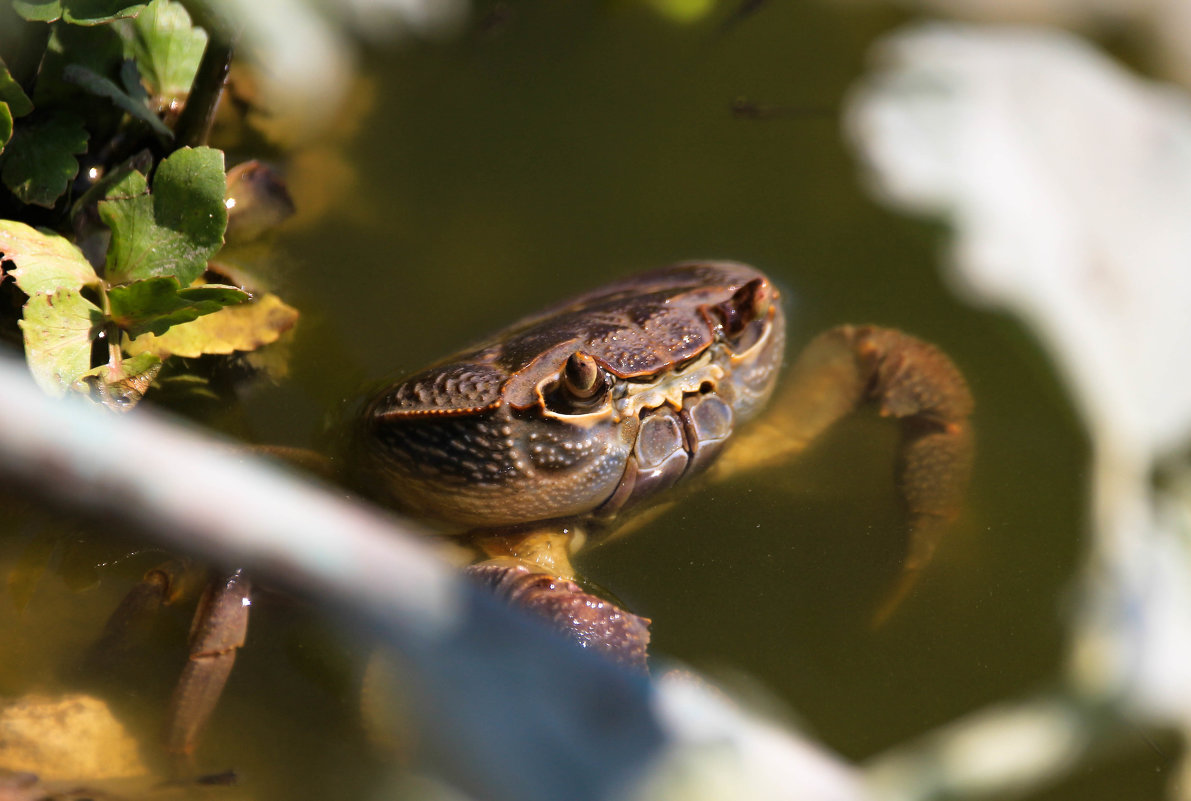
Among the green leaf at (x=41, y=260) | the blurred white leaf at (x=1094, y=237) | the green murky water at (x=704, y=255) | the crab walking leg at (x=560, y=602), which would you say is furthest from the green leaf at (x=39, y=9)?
the blurred white leaf at (x=1094, y=237)

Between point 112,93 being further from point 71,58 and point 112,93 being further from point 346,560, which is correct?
point 346,560

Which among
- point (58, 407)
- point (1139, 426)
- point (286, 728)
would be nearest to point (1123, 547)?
point (1139, 426)

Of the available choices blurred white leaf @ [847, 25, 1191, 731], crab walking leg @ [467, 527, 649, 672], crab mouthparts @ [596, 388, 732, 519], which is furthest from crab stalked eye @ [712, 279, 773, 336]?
crab walking leg @ [467, 527, 649, 672]

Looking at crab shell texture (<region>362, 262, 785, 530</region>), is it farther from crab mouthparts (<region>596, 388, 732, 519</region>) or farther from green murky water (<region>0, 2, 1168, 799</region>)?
green murky water (<region>0, 2, 1168, 799</region>)

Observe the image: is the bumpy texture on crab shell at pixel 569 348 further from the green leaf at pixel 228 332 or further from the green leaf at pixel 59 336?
the green leaf at pixel 59 336

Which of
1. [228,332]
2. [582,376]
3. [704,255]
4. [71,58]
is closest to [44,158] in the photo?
[71,58]
